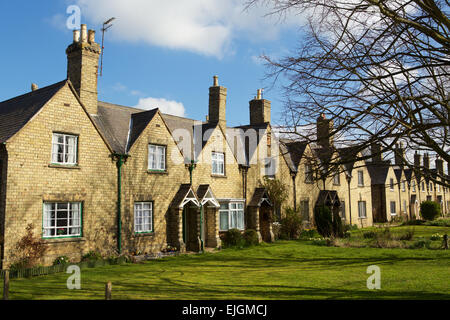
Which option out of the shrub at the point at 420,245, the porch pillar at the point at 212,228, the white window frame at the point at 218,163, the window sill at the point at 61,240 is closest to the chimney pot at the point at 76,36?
the window sill at the point at 61,240

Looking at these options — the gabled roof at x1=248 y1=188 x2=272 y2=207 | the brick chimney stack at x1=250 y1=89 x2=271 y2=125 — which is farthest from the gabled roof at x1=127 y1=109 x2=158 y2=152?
the brick chimney stack at x1=250 y1=89 x2=271 y2=125

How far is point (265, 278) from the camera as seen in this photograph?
1375cm

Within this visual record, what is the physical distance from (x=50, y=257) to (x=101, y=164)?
4644 mm

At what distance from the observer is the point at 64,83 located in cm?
1806

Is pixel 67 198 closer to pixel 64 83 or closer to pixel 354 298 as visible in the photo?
pixel 64 83

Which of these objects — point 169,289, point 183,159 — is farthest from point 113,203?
point 169,289

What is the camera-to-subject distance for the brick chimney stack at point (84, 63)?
19969 millimetres

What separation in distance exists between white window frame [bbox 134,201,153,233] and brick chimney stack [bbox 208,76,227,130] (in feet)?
25.6

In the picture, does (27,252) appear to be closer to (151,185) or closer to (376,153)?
(151,185)

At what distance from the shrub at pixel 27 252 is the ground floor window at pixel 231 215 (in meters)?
11.5

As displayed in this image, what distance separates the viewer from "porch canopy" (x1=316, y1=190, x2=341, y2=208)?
34312mm

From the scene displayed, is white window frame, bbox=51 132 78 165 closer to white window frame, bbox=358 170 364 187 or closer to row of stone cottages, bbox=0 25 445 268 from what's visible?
row of stone cottages, bbox=0 25 445 268

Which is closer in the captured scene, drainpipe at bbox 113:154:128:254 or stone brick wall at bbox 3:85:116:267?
stone brick wall at bbox 3:85:116:267

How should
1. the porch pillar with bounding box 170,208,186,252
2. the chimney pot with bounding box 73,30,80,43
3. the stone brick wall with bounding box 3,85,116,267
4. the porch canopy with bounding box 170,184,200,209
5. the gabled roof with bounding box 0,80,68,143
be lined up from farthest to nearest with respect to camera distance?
the porch canopy with bounding box 170,184,200,209 → the porch pillar with bounding box 170,208,186,252 → the chimney pot with bounding box 73,30,80,43 → the gabled roof with bounding box 0,80,68,143 → the stone brick wall with bounding box 3,85,116,267
